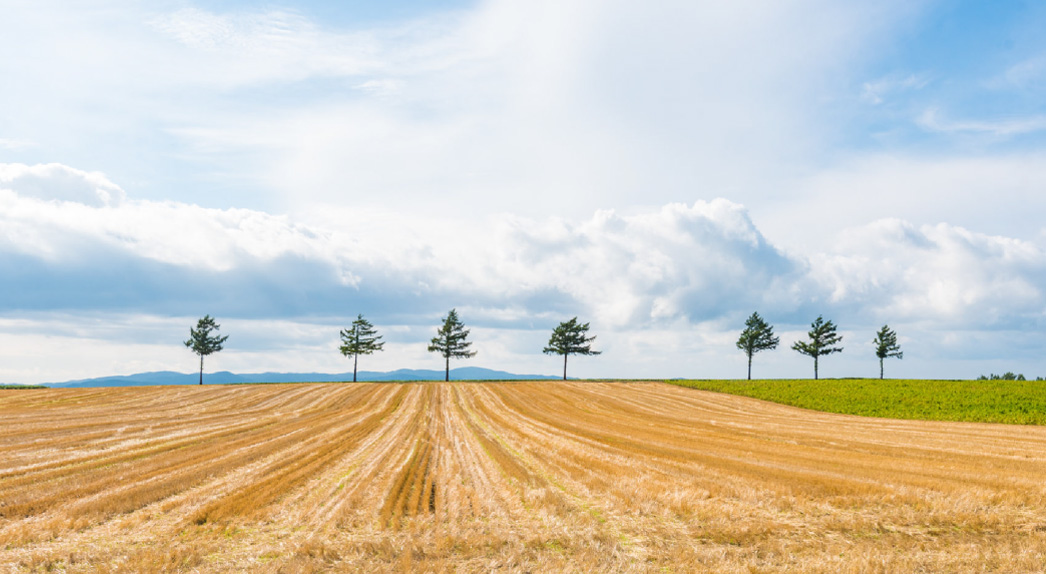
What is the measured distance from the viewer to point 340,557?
1009cm

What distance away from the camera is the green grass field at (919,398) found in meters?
45.8

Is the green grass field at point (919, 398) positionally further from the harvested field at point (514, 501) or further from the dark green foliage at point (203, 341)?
the dark green foliage at point (203, 341)

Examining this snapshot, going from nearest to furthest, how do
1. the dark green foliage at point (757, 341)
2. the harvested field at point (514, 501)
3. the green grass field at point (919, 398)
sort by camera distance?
the harvested field at point (514, 501), the green grass field at point (919, 398), the dark green foliage at point (757, 341)

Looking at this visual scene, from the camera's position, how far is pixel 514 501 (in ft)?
46.3

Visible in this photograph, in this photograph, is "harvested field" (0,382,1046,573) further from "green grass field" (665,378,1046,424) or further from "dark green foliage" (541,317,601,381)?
"dark green foliage" (541,317,601,381)

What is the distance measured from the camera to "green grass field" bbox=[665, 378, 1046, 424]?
45.8 m

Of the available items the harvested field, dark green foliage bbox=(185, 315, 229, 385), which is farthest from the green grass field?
dark green foliage bbox=(185, 315, 229, 385)

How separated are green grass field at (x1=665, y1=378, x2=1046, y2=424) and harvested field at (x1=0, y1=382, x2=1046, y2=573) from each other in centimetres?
1955

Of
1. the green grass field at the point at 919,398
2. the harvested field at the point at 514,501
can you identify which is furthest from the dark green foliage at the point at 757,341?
the harvested field at the point at 514,501

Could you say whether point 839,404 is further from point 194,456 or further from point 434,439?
point 194,456

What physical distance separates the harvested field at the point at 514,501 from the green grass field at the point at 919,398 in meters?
19.5

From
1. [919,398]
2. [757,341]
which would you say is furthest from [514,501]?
[757,341]

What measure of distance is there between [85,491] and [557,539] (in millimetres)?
13467

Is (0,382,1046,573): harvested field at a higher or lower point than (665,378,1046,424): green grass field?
higher
